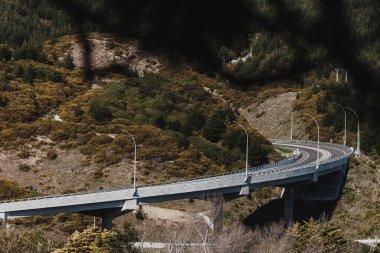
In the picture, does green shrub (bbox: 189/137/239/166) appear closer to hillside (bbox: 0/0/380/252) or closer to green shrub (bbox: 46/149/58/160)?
hillside (bbox: 0/0/380/252)

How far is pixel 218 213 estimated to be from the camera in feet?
212

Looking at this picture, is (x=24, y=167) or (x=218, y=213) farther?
(x=24, y=167)

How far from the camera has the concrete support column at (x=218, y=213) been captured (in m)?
61.3

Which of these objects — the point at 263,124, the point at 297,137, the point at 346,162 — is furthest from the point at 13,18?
the point at 346,162

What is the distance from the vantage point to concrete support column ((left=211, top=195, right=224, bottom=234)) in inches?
2414

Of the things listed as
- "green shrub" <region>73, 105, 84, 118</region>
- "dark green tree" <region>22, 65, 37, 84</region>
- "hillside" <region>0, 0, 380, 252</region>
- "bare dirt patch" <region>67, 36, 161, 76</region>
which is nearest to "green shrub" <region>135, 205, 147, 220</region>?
"hillside" <region>0, 0, 380, 252</region>

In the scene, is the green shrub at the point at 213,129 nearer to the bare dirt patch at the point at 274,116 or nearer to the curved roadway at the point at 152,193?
the curved roadway at the point at 152,193

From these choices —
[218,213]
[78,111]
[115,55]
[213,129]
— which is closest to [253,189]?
[218,213]

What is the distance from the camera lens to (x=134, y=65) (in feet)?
584

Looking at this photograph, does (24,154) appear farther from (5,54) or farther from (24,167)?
(5,54)

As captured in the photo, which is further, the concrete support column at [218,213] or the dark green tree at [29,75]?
the dark green tree at [29,75]

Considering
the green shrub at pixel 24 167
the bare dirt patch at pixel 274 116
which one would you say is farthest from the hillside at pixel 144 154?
the bare dirt patch at pixel 274 116

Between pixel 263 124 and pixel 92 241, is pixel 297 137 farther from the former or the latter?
pixel 92 241

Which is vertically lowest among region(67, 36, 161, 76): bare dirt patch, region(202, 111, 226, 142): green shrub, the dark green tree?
region(202, 111, 226, 142): green shrub
